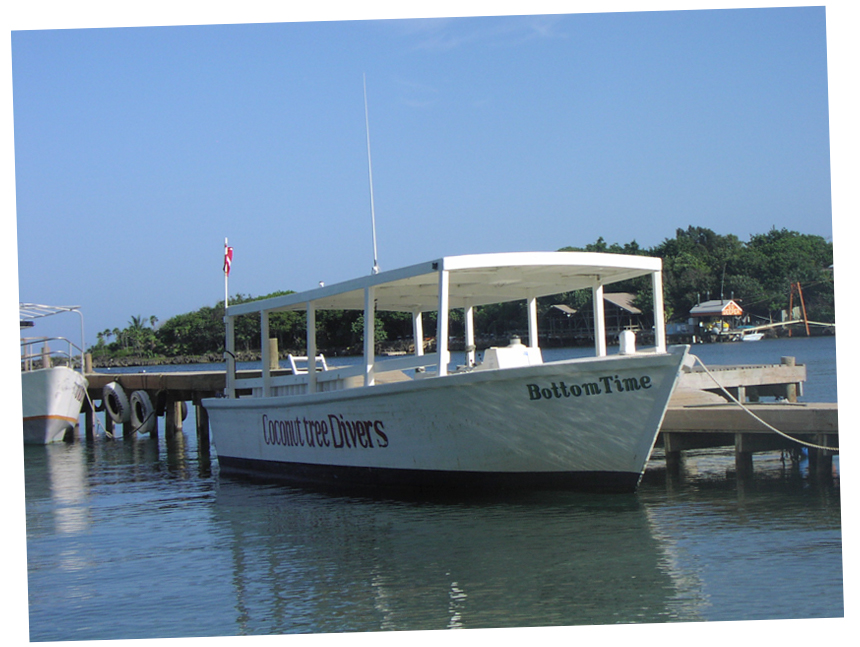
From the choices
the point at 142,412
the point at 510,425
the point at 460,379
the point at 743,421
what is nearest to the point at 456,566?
the point at 510,425

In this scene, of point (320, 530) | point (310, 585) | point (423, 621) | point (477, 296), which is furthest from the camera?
point (477, 296)

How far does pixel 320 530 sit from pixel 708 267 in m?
68.5

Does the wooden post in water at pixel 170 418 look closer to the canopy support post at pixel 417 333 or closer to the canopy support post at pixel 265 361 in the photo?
the canopy support post at pixel 265 361

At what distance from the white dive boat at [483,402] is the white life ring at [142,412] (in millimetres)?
11374

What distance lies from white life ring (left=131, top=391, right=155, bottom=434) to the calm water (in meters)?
10.6

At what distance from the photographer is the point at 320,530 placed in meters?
9.47

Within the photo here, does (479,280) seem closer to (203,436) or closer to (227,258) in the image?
(227,258)

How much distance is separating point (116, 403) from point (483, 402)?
664 inches

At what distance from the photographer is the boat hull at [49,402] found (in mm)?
21781

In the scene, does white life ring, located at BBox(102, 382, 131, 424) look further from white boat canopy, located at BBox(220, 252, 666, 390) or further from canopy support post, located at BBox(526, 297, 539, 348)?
canopy support post, located at BBox(526, 297, 539, 348)

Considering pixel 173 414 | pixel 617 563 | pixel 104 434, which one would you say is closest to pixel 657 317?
pixel 617 563

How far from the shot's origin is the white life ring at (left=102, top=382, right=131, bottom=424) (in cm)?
2323

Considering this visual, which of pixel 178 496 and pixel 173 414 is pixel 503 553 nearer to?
pixel 178 496

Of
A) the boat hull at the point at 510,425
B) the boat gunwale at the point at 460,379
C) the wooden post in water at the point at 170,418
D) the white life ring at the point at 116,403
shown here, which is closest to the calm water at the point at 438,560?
the boat hull at the point at 510,425
